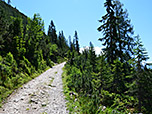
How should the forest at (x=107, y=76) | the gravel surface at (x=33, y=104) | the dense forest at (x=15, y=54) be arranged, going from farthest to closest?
the dense forest at (x=15, y=54), the forest at (x=107, y=76), the gravel surface at (x=33, y=104)

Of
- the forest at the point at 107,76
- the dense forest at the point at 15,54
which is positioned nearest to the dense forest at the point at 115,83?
the forest at the point at 107,76

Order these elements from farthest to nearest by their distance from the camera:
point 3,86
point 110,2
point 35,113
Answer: point 110,2
point 3,86
point 35,113

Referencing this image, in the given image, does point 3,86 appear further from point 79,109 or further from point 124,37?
point 124,37

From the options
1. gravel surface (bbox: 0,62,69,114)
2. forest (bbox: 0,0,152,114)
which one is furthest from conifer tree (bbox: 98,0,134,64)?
gravel surface (bbox: 0,62,69,114)

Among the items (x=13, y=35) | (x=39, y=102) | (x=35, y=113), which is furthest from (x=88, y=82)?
(x=13, y=35)

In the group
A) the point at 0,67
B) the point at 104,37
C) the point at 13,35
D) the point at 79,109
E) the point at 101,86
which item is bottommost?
the point at 79,109

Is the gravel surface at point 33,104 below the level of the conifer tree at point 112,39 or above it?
below

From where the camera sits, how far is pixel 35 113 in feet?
27.8

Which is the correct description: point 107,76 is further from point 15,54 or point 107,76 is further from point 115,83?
point 15,54

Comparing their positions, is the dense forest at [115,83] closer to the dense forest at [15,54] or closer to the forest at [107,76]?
the forest at [107,76]

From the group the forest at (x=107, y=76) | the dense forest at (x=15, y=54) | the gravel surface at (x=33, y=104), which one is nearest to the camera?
the gravel surface at (x=33, y=104)

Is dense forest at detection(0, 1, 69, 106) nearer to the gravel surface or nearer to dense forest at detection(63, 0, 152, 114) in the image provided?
the gravel surface

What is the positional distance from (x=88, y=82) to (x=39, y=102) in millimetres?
7156

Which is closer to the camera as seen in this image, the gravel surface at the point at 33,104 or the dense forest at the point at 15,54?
the gravel surface at the point at 33,104
